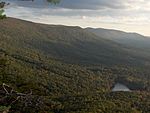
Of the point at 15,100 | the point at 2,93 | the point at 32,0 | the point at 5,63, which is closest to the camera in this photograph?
the point at 15,100

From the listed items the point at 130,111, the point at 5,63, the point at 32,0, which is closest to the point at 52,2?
the point at 32,0

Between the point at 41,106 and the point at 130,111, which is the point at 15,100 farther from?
the point at 130,111

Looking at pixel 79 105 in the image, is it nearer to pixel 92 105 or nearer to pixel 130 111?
pixel 92 105

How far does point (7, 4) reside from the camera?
814 inches

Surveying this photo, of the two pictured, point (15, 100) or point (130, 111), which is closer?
point (15, 100)

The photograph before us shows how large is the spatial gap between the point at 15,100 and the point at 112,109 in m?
182

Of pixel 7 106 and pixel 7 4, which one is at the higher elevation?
pixel 7 4

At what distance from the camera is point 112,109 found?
7672 inches

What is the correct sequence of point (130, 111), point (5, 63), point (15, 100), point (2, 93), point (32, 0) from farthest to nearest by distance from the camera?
point (130, 111)
point (5, 63)
point (32, 0)
point (2, 93)
point (15, 100)

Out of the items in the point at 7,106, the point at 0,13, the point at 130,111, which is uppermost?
the point at 0,13

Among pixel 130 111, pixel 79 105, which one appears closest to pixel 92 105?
pixel 79 105

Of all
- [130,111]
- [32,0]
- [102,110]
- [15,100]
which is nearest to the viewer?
[15,100]

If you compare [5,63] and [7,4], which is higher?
[7,4]

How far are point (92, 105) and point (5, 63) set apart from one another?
171554 millimetres
